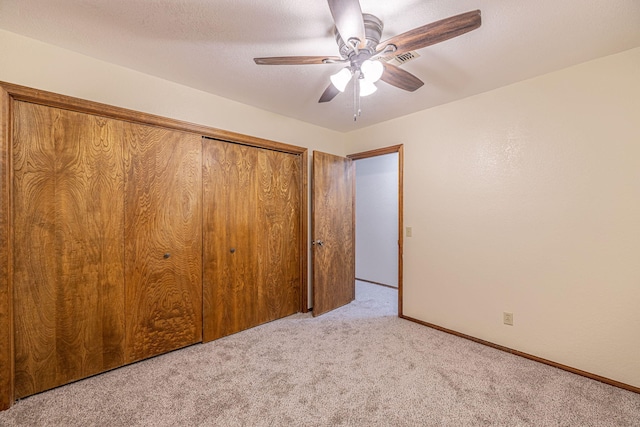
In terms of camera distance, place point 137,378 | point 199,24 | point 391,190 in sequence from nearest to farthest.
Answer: point 199,24 → point 137,378 → point 391,190

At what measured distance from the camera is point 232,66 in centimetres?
205

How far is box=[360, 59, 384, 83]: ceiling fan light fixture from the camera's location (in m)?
1.47

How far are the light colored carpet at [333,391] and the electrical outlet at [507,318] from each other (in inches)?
10.4

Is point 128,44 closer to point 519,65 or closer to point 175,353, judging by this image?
point 175,353

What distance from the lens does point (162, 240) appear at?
2.24 meters

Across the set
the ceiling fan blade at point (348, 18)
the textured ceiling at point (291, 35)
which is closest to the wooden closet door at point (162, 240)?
the textured ceiling at point (291, 35)

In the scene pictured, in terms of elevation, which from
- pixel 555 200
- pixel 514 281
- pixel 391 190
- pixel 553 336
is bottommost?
pixel 553 336

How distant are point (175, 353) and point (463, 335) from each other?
2.67 metres

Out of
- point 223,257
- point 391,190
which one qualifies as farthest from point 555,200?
point 223,257

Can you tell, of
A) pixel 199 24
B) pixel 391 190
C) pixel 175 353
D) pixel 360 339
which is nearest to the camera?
pixel 199 24

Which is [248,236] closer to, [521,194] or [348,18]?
[348,18]

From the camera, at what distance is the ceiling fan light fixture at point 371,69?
147cm

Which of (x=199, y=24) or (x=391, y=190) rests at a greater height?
(x=199, y=24)

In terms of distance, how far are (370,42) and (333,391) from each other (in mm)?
2221
